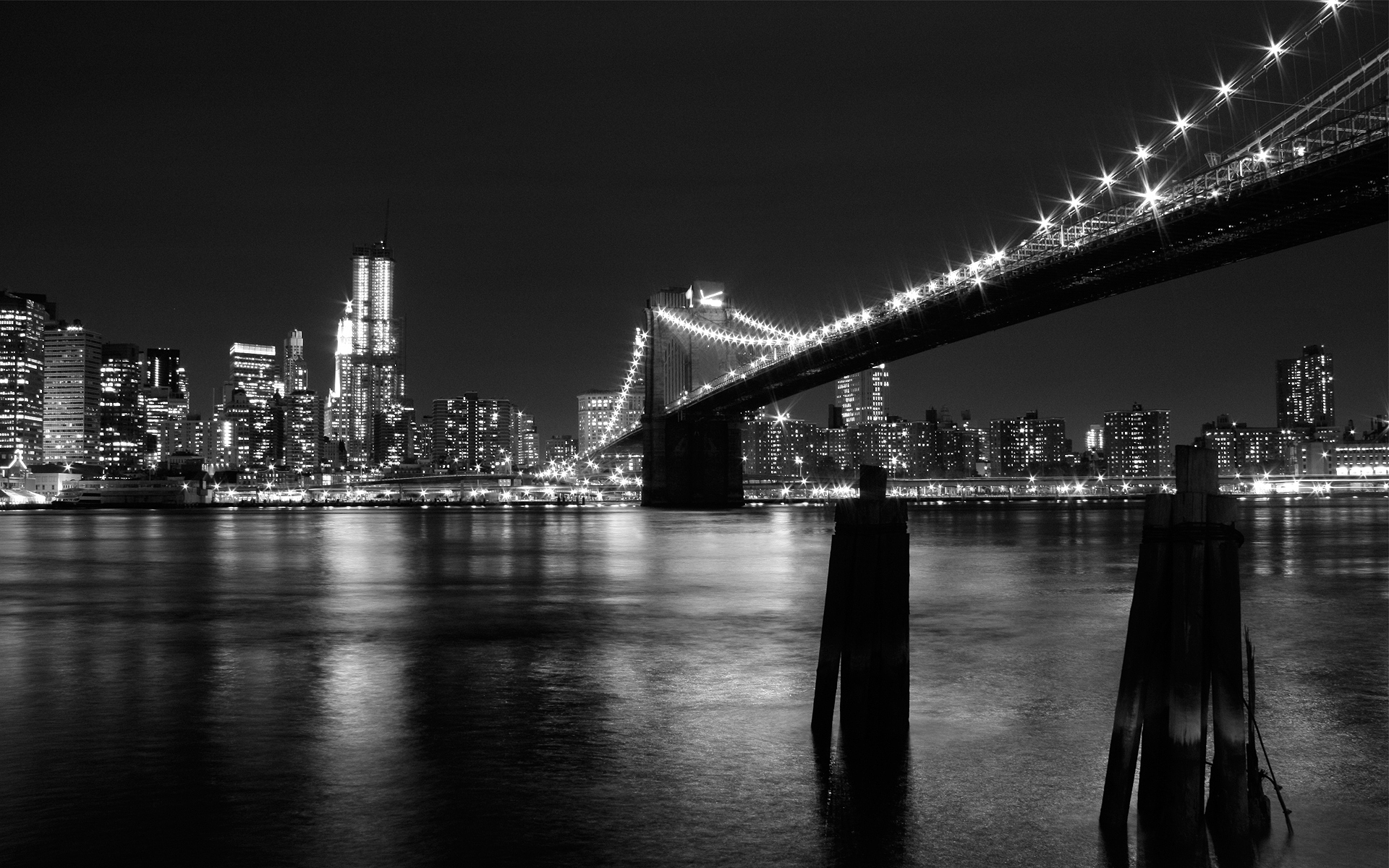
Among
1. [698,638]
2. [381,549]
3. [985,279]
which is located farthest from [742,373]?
[698,638]

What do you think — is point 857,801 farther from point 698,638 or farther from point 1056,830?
point 698,638

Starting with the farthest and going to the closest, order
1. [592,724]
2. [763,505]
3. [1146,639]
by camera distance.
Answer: [763,505] → [592,724] → [1146,639]

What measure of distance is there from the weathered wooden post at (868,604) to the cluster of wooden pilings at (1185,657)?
2569 mm

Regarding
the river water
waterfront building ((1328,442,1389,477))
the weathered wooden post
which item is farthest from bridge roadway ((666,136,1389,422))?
waterfront building ((1328,442,1389,477))

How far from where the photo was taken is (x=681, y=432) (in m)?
87.1

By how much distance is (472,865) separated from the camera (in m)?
8.33

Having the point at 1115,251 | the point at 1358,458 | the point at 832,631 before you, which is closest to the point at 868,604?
the point at 832,631

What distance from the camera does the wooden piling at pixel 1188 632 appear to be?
24.7 feet

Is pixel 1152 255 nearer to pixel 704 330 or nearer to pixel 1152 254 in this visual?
pixel 1152 254

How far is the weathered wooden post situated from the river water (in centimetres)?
62

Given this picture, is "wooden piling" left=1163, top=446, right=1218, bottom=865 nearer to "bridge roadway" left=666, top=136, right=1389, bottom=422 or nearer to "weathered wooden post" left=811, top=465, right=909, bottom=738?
"weathered wooden post" left=811, top=465, right=909, bottom=738

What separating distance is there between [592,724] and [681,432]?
244 ft

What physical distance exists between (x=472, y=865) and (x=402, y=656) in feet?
32.6

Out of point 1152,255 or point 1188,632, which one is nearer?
point 1188,632
